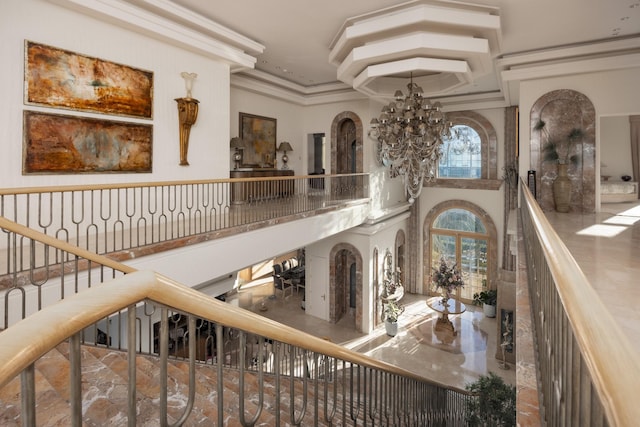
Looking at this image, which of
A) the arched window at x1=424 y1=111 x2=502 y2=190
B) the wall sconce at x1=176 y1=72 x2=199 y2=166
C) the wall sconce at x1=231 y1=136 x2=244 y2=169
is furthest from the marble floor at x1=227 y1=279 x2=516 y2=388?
the wall sconce at x1=176 y1=72 x2=199 y2=166

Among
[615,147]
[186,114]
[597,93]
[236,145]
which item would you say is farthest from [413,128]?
[615,147]

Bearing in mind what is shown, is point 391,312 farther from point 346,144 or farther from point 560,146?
point 560,146

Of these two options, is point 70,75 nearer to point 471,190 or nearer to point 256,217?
point 256,217

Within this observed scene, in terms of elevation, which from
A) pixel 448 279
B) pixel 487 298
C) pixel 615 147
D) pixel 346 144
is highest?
pixel 346 144

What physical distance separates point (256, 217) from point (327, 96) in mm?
6787

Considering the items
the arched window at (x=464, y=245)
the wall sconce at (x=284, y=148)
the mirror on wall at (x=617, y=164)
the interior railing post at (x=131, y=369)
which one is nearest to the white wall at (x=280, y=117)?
the wall sconce at (x=284, y=148)

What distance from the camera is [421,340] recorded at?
36.9ft

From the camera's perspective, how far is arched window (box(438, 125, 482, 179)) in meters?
13.9

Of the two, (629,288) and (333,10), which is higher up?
(333,10)

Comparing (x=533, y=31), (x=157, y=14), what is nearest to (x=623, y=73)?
(x=533, y=31)

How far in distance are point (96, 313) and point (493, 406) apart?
23.1ft

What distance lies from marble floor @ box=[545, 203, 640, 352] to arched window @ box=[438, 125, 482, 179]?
605 cm

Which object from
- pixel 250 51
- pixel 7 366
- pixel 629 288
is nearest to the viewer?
pixel 7 366

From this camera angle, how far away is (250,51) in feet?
27.3
